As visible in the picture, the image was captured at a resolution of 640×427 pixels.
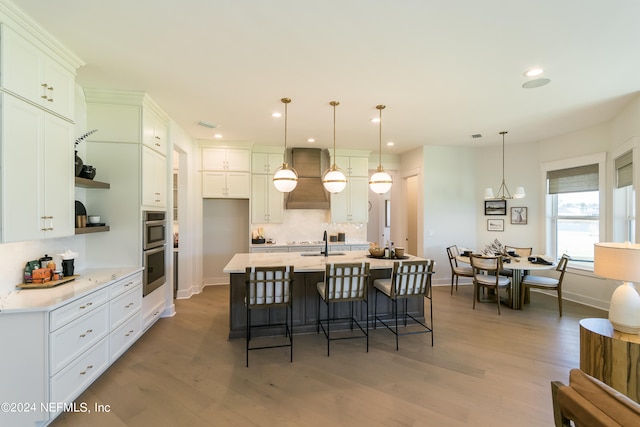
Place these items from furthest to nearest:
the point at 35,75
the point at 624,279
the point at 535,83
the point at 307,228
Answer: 1. the point at 307,228
2. the point at 535,83
3. the point at 35,75
4. the point at 624,279

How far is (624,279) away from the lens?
2076 millimetres

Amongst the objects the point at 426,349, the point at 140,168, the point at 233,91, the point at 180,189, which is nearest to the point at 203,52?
the point at 233,91

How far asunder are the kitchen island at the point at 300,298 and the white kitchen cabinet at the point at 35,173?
63.0 inches

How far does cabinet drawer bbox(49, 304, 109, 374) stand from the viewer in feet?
6.47

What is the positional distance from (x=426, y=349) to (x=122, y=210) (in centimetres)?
387

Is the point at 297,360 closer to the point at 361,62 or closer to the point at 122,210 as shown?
the point at 122,210

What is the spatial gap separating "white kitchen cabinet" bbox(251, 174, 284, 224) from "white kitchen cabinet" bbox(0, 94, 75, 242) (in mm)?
3231

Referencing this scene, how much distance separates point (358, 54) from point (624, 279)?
9.11ft

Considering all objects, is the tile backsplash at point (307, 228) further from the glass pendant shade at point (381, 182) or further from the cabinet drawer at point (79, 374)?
the cabinet drawer at point (79, 374)

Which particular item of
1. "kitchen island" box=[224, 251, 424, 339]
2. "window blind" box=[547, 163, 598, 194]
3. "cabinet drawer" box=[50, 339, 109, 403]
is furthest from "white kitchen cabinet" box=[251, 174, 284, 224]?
"window blind" box=[547, 163, 598, 194]

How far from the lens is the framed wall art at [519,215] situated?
5.67m

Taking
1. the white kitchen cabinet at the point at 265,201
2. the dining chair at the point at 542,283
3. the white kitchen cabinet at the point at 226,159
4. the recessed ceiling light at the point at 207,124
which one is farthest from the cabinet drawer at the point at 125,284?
the dining chair at the point at 542,283

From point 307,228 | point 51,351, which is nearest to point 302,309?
point 51,351

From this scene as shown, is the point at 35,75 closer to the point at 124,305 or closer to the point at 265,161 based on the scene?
the point at 124,305
